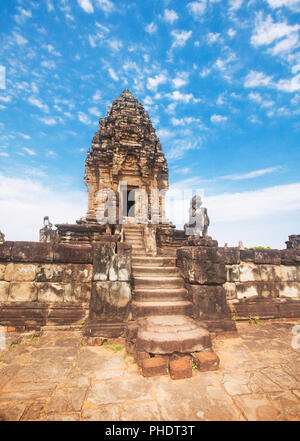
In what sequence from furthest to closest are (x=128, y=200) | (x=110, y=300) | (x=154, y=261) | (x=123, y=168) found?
(x=128, y=200) → (x=123, y=168) → (x=154, y=261) → (x=110, y=300)

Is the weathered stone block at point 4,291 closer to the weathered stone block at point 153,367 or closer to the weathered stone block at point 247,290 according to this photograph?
the weathered stone block at point 153,367

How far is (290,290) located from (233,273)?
Result: 1.50 metres

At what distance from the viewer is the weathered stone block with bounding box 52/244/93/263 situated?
3.97 meters

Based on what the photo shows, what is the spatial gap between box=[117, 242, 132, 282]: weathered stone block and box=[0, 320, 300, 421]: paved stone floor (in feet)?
3.68

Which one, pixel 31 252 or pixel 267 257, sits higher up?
pixel 31 252

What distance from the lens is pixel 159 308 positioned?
→ 363 cm

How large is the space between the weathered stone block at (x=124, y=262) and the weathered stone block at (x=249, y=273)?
2486 mm

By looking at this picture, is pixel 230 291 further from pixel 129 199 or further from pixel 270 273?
pixel 129 199

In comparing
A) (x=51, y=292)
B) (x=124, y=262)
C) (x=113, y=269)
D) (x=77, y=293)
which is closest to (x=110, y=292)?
(x=113, y=269)

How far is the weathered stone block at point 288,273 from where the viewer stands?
4797mm

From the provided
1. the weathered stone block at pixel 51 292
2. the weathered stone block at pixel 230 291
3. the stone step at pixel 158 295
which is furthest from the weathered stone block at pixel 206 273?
the weathered stone block at pixel 51 292

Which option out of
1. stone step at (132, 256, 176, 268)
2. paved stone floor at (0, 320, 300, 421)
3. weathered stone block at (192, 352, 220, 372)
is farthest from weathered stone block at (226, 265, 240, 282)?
weathered stone block at (192, 352, 220, 372)

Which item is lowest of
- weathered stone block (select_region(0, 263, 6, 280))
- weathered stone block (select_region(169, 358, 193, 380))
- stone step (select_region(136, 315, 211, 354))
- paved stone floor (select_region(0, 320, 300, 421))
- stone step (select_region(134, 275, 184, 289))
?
paved stone floor (select_region(0, 320, 300, 421))

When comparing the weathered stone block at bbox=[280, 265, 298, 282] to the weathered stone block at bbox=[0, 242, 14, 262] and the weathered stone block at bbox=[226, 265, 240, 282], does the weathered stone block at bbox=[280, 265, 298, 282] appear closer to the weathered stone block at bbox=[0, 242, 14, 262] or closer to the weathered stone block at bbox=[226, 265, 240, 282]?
the weathered stone block at bbox=[226, 265, 240, 282]
